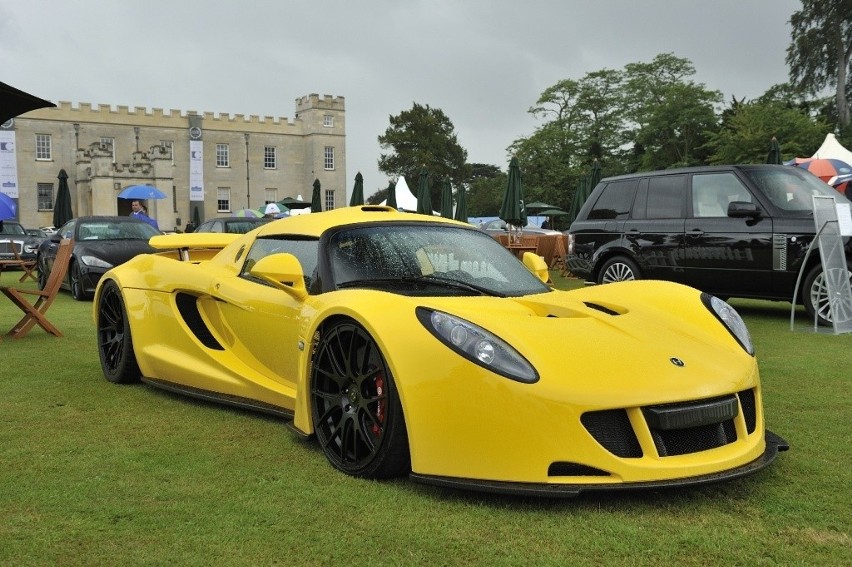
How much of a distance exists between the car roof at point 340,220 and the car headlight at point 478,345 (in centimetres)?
123

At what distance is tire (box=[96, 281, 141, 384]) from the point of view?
5.57m

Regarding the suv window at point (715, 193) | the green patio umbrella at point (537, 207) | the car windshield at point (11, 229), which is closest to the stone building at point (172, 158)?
the green patio umbrella at point (537, 207)

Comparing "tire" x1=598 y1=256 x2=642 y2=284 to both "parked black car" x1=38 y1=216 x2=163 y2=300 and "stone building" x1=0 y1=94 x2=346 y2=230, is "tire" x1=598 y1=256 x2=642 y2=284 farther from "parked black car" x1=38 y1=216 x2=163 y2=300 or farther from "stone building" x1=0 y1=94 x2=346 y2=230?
"stone building" x1=0 y1=94 x2=346 y2=230

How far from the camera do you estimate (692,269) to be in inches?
388

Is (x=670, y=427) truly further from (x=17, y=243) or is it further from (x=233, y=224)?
(x=17, y=243)

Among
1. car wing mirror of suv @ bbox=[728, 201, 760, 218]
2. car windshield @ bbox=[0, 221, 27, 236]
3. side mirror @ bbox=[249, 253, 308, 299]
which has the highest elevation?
car wing mirror of suv @ bbox=[728, 201, 760, 218]

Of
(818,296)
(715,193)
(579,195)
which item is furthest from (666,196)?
(579,195)

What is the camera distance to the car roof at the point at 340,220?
4395 millimetres

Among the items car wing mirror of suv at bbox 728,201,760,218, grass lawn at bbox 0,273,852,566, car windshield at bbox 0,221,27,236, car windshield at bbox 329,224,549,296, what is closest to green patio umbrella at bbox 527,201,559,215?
car windshield at bbox 0,221,27,236

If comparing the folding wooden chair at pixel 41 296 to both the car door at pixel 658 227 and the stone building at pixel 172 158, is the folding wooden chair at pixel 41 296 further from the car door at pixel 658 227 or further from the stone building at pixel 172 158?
the stone building at pixel 172 158

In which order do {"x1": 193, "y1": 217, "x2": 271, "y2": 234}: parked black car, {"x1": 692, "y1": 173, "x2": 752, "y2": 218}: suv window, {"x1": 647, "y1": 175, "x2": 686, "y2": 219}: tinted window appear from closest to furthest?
{"x1": 692, "y1": 173, "x2": 752, "y2": 218}: suv window, {"x1": 647, "y1": 175, "x2": 686, "y2": 219}: tinted window, {"x1": 193, "y1": 217, "x2": 271, "y2": 234}: parked black car

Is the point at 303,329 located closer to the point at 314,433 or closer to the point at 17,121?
the point at 314,433

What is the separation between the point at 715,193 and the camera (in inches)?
387

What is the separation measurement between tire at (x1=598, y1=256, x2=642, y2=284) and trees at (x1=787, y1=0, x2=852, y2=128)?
4789 cm
